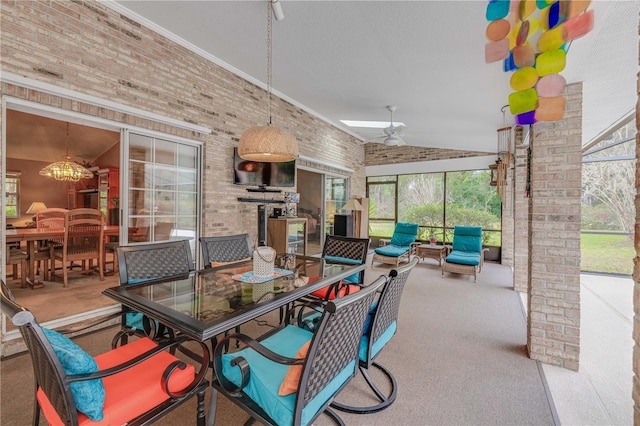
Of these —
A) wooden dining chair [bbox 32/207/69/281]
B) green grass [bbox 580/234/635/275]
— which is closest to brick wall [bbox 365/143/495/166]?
green grass [bbox 580/234/635/275]

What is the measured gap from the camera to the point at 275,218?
505 cm

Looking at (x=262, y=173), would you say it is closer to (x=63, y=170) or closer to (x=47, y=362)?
(x=47, y=362)

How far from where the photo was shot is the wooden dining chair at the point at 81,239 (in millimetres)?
4008

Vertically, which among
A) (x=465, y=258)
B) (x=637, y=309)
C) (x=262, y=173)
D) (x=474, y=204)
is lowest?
(x=465, y=258)

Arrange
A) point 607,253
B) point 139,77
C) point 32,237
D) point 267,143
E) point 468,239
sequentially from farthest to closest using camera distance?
point 468,239, point 607,253, point 32,237, point 139,77, point 267,143

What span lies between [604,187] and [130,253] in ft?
28.2

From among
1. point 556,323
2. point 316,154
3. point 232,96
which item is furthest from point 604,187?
point 232,96

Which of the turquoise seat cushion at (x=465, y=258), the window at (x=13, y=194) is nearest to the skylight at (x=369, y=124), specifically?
the turquoise seat cushion at (x=465, y=258)

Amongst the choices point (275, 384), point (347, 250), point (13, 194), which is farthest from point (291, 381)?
point (13, 194)

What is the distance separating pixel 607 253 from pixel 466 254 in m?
3.23

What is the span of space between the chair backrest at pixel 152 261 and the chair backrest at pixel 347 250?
61.7 inches

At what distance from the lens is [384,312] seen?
5.98 ft

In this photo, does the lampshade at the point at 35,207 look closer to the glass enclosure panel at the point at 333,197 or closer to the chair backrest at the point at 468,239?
the glass enclosure panel at the point at 333,197

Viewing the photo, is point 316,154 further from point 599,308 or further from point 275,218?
point 599,308
